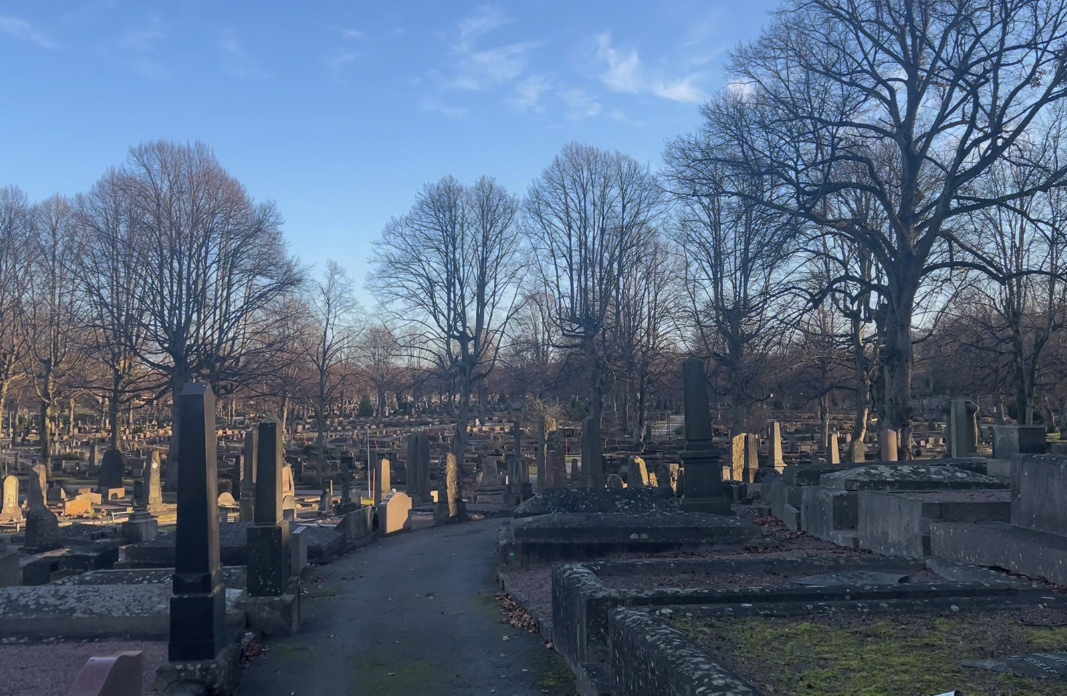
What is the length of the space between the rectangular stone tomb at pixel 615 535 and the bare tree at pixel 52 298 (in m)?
30.1

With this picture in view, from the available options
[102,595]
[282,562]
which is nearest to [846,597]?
[282,562]

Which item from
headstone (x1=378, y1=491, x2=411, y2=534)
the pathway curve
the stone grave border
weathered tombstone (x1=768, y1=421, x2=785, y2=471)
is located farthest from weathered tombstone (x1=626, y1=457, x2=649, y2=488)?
the stone grave border

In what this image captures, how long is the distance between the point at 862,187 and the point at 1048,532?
1208 cm

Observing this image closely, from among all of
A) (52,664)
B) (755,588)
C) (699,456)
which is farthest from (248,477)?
(755,588)

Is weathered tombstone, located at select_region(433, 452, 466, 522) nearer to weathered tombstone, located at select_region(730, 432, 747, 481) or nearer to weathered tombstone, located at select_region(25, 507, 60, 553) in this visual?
weathered tombstone, located at select_region(25, 507, 60, 553)

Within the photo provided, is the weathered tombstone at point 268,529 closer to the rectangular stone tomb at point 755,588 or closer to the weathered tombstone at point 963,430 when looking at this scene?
the rectangular stone tomb at point 755,588

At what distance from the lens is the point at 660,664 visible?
3418 millimetres

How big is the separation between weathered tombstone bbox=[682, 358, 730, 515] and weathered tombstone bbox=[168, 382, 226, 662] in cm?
745

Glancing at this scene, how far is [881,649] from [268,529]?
651cm

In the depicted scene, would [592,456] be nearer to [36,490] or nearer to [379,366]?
[36,490]

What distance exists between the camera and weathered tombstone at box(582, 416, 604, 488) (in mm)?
17906

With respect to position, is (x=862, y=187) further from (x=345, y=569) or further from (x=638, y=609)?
(x=638, y=609)

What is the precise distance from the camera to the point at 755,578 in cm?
638

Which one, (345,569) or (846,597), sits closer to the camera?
(846,597)
